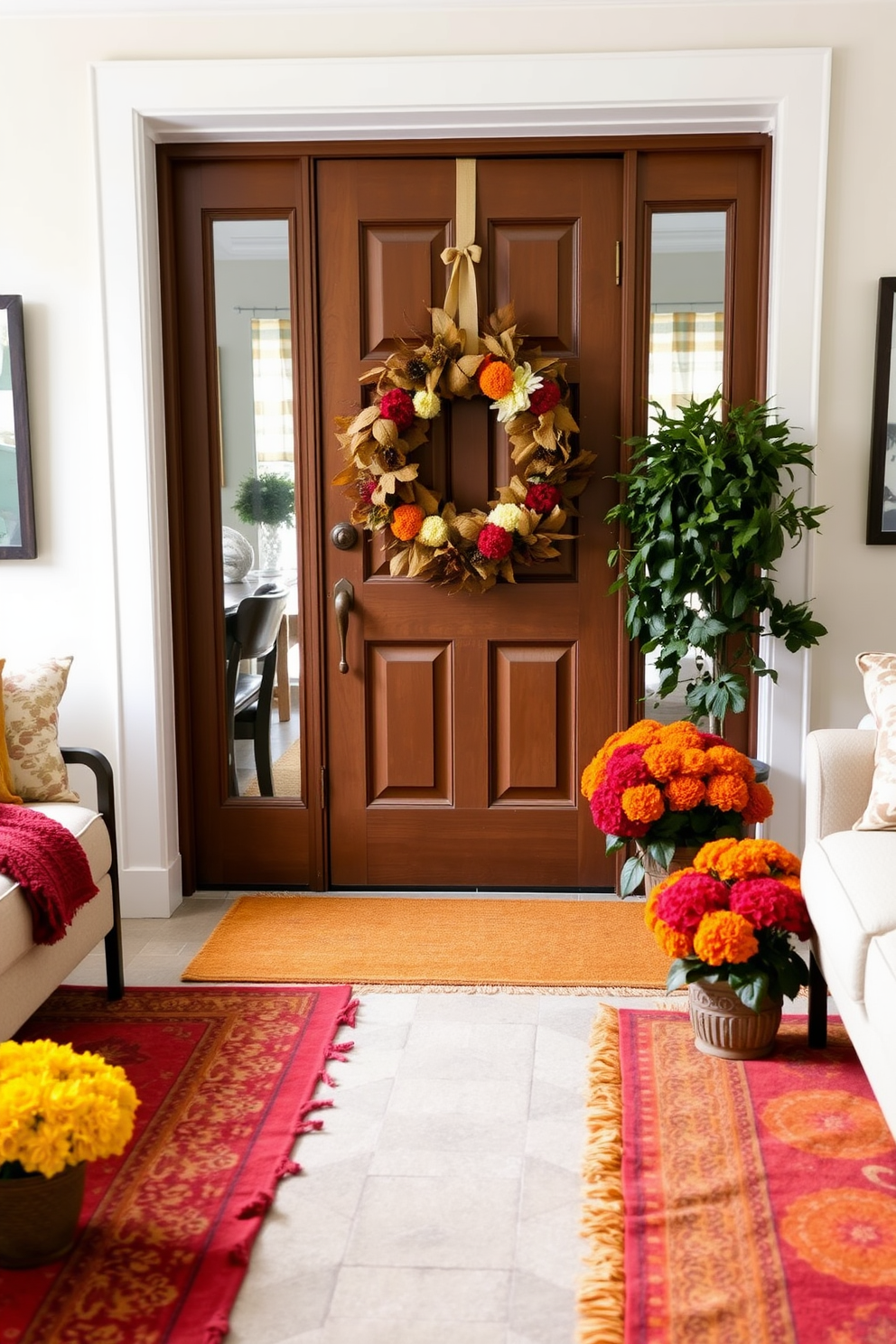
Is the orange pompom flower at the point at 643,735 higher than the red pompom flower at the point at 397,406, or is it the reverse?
the red pompom flower at the point at 397,406

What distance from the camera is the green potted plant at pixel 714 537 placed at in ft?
10.2

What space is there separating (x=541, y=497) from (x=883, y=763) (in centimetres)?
125

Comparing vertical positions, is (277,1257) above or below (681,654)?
below

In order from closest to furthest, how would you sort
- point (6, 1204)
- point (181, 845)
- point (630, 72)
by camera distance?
point (6, 1204) < point (630, 72) < point (181, 845)

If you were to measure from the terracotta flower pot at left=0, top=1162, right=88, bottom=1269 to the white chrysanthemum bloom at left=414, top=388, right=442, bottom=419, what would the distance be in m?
2.15

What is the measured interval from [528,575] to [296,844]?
1074 mm

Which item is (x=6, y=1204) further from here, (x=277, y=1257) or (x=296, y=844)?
(x=296, y=844)

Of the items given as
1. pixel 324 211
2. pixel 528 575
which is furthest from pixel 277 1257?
pixel 324 211

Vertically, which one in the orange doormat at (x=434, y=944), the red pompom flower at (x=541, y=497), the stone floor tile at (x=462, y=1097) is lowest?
the orange doormat at (x=434, y=944)

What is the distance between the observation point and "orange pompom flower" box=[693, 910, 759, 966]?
7.77ft

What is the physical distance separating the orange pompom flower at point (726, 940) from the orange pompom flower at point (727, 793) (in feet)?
1.54

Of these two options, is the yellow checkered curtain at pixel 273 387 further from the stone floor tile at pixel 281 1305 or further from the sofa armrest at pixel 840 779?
the stone floor tile at pixel 281 1305

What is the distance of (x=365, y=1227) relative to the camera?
78.5 inches

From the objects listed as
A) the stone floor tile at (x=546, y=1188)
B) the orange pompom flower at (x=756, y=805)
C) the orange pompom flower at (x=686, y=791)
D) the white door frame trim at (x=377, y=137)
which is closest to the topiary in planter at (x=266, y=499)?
the white door frame trim at (x=377, y=137)
